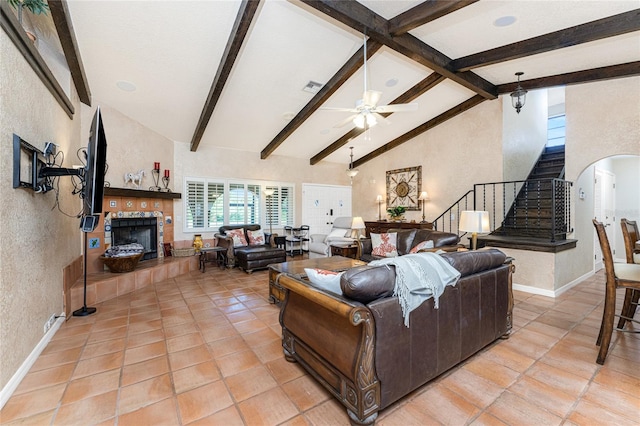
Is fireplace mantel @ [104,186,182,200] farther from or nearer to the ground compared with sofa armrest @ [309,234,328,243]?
farther from the ground

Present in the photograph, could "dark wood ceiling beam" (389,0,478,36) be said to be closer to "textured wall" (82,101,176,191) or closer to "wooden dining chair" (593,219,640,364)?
"wooden dining chair" (593,219,640,364)

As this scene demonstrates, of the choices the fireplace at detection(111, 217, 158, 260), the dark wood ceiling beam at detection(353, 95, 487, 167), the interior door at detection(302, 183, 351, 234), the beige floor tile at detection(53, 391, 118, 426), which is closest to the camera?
the beige floor tile at detection(53, 391, 118, 426)

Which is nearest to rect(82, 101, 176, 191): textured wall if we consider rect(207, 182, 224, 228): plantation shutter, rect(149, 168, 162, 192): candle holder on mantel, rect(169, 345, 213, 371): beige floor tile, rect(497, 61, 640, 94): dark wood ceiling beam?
rect(149, 168, 162, 192): candle holder on mantel

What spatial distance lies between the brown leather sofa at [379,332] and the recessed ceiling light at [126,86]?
418 centimetres

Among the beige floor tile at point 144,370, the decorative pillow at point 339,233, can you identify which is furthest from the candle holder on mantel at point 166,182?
the beige floor tile at point 144,370

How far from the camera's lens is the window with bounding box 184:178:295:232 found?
652cm

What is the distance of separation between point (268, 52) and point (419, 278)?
361cm

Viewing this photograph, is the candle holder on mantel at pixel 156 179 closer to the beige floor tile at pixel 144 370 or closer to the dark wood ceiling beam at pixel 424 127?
the beige floor tile at pixel 144 370

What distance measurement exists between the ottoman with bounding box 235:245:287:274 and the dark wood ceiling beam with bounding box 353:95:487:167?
443cm

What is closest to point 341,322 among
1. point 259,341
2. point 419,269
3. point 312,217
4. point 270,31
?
point 419,269

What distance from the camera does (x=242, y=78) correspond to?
14.1 feet

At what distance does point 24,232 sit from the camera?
232cm

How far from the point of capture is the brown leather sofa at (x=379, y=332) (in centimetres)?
160

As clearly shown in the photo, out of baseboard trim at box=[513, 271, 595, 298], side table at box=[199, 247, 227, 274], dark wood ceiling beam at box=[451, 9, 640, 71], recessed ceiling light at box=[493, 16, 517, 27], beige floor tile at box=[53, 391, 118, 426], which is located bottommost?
beige floor tile at box=[53, 391, 118, 426]
